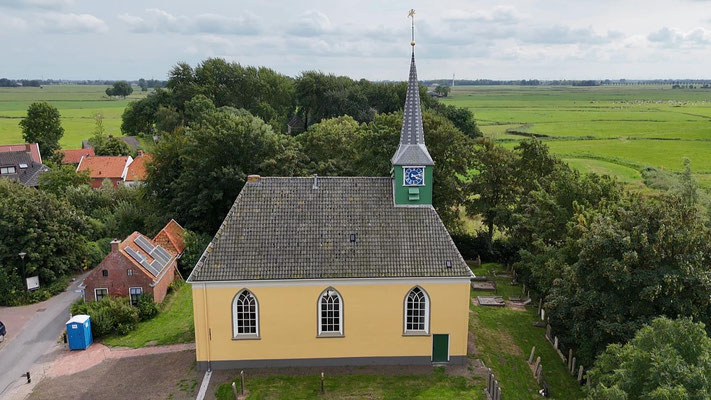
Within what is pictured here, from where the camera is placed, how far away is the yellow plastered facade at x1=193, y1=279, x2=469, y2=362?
82.0ft

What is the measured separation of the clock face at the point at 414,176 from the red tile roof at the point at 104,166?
55597 millimetres

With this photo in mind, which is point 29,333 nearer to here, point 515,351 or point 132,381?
point 132,381

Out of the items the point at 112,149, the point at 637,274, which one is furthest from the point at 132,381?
the point at 112,149

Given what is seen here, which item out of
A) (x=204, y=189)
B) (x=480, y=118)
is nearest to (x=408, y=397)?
(x=204, y=189)

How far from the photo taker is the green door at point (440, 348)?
2603 cm

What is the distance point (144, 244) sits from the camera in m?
36.4

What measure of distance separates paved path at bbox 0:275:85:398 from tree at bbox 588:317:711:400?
27.3 metres

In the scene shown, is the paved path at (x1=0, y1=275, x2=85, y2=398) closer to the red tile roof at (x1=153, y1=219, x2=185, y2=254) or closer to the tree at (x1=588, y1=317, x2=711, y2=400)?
the red tile roof at (x1=153, y1=219, x2=185, y2=254)

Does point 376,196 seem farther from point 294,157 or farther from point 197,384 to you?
point 294,157

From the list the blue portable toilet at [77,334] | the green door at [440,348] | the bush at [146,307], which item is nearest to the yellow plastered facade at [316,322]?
the green door at [440,348]

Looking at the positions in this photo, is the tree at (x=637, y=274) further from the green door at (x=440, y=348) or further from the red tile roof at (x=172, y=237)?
the red tile roof at (x=172, y=237)

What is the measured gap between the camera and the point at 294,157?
45.0m

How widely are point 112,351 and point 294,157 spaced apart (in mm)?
22222

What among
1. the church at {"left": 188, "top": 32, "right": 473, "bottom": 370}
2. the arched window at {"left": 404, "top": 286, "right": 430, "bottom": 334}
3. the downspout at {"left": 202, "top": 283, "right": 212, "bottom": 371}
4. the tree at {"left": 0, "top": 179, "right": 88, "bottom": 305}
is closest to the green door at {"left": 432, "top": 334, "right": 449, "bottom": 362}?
the church at {"left": 188, "top": 32, "right": 473, "bottom": 370}
